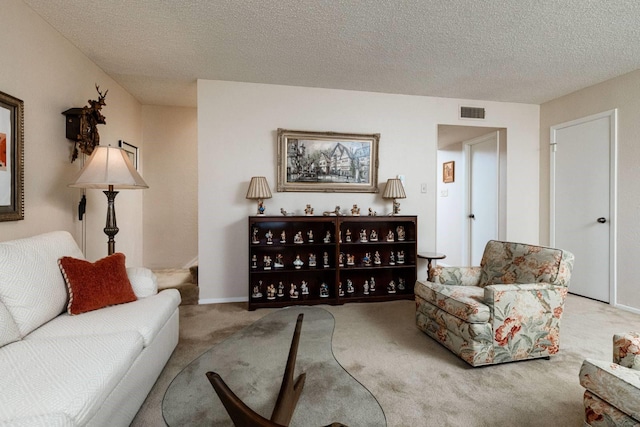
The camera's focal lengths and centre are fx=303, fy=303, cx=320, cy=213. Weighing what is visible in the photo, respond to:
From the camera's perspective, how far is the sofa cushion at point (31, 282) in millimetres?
1537

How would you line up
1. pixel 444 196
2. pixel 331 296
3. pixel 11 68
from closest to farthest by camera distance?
pixel 11 68
pixel 331 296
pixel 444 196

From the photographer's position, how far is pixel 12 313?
152 centimetres

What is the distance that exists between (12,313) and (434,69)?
3767 mm

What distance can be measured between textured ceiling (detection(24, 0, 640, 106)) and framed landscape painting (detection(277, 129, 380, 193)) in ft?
2.05

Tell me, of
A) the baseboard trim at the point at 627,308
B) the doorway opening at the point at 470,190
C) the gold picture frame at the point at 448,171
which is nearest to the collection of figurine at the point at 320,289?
the doorway opening at the point at 470,190

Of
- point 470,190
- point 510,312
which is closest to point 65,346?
point 510,312

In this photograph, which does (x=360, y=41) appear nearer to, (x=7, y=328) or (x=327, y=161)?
(x=327, y=161)

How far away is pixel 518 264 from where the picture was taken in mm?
2404

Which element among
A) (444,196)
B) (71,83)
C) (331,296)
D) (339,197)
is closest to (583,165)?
(444,196)

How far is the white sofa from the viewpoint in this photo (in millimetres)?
1037

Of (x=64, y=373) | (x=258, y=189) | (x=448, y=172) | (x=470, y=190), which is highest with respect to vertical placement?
(x=448, y=172)

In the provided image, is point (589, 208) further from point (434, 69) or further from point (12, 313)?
point (12, 313)

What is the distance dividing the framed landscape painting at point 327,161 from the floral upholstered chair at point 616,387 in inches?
105

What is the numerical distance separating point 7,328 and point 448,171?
583cm
